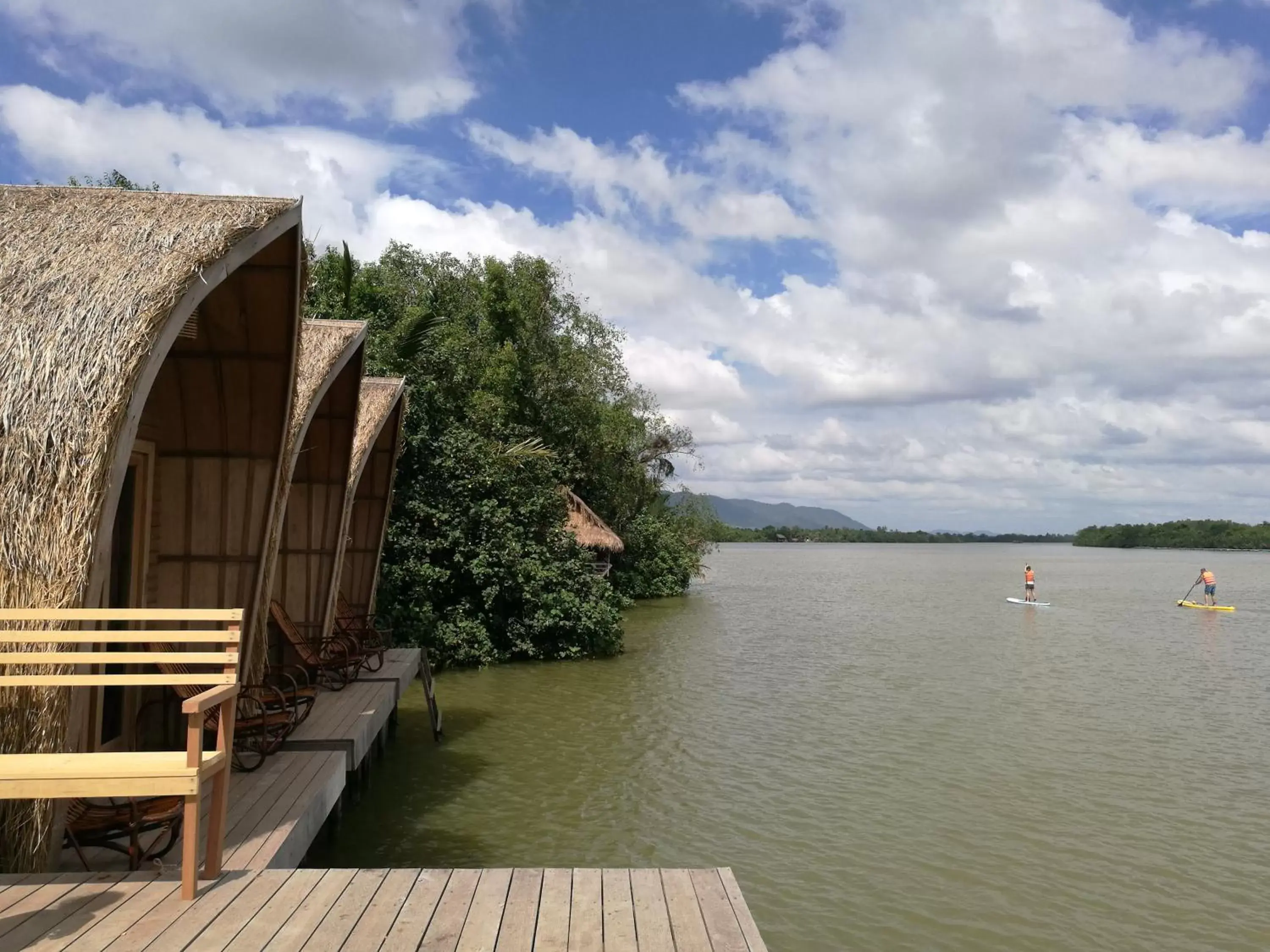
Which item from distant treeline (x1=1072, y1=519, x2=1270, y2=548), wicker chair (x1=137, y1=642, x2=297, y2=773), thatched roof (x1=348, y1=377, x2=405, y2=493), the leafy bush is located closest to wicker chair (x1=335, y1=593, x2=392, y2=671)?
thatched roof (x1=348, y1=377, x2=405, y2=493)

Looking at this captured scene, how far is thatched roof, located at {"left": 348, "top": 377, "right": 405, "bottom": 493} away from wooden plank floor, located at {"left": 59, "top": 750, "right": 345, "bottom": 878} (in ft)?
14.6

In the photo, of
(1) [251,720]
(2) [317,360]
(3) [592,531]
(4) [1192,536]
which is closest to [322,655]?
(2) [317,360]

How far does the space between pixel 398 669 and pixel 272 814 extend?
561 centimetres

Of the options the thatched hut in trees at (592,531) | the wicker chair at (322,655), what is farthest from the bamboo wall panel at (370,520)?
the thatched hut in trees at (592,531)

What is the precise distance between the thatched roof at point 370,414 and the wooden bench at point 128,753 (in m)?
6.06

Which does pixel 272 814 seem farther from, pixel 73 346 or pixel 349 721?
pixel 349 721

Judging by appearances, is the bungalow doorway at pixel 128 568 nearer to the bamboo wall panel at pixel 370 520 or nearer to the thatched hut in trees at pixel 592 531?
the bamboo wall panel at pixel 370 520

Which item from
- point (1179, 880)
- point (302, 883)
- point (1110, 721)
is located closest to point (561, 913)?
point (302, 883)

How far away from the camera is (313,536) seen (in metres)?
10.4

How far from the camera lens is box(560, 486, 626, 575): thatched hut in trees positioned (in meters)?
22.6

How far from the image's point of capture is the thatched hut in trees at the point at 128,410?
165 inches

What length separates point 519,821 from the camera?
806 cm

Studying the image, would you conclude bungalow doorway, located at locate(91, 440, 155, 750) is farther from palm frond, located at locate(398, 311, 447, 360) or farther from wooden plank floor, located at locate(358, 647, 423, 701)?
palm frond, located at locate(398, 311, 447, 360)

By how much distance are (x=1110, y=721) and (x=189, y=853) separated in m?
11.9
